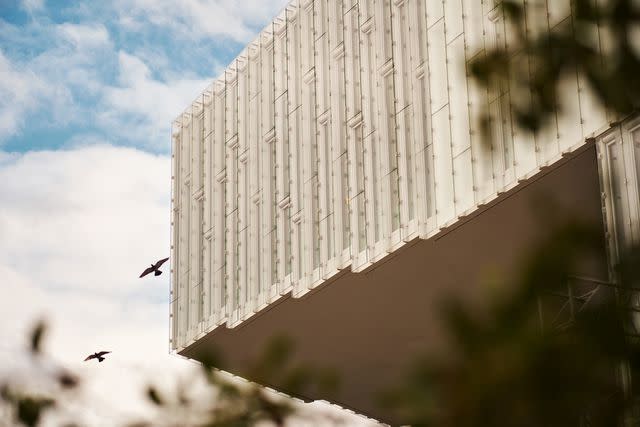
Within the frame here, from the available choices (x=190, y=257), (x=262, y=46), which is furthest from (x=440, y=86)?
(x=190, y=257)

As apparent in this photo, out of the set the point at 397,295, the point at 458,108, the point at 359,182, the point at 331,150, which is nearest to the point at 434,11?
A: the point at 458,108

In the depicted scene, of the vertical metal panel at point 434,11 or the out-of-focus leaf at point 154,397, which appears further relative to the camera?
the vertical metal panel at point 434,11

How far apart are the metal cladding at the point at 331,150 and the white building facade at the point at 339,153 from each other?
1.6 inches

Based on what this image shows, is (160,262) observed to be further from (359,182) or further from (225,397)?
(225,397)

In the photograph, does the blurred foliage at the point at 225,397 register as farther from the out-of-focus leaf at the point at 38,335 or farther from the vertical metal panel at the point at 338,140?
the vertical metal panel at the point at 338,140

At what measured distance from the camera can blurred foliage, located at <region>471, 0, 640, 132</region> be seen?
356 cm

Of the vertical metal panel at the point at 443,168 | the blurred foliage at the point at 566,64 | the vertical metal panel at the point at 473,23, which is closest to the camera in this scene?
the blurred foliage at the point at 566,64

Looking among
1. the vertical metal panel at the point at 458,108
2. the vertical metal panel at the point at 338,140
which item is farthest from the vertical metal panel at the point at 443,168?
the vertical metal panel at the point at 338,140

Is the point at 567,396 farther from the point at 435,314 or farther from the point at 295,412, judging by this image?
the point at 295,412

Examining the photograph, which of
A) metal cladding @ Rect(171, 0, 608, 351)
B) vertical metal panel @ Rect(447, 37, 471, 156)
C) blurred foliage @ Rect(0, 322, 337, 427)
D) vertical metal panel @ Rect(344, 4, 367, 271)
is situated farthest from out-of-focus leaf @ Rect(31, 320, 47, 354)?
vertical metal panel @ Rect(344, 4, 367, 271)

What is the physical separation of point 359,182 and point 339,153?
119cm

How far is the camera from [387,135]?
26.3m

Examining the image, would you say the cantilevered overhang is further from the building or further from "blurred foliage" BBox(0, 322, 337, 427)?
"blurred foliage" BBox(0, 322, 337, 427)

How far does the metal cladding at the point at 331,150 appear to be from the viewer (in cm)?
2342
